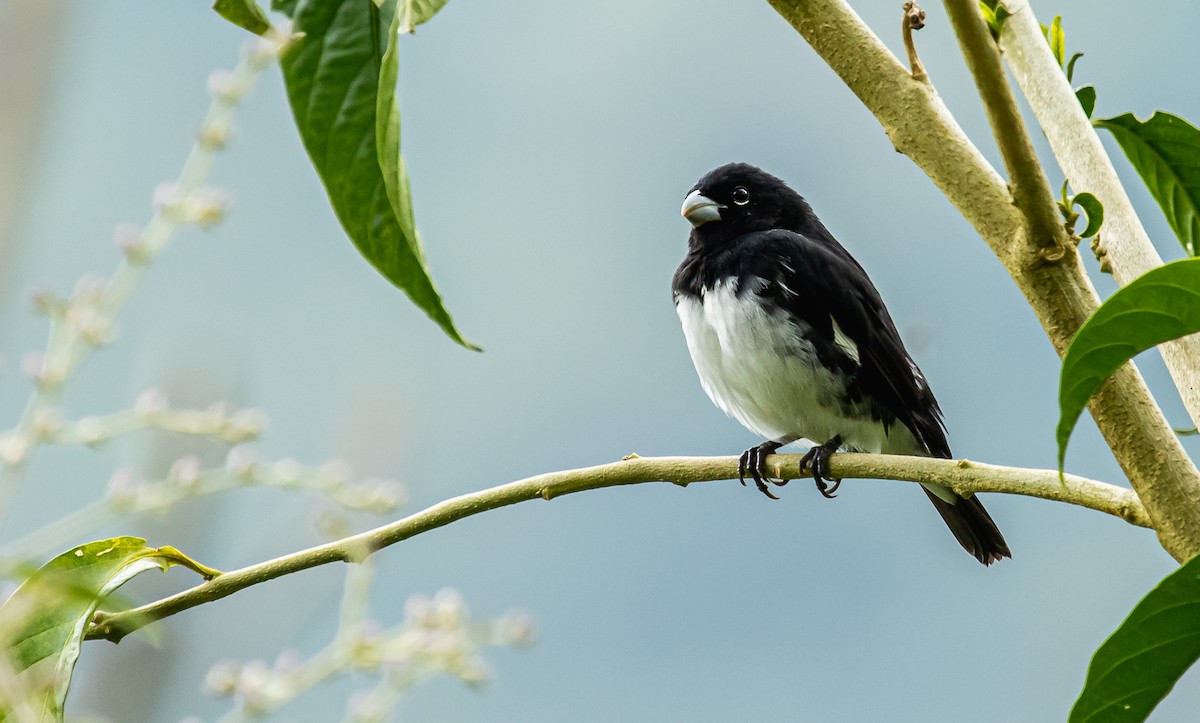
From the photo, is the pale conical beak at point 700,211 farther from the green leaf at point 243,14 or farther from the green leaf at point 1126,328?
the green leaf at point 1126,328

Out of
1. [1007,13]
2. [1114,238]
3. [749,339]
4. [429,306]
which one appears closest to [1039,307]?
[1114,238]

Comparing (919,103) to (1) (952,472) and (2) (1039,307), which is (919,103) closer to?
(2) (1039,307)

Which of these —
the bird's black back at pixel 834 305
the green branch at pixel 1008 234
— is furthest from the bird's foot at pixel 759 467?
the green branch at pixel 1008 234

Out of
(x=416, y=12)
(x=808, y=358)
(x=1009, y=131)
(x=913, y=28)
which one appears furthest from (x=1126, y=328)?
(x=808, y=358)

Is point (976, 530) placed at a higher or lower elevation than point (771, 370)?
lower

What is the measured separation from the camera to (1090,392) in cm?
86

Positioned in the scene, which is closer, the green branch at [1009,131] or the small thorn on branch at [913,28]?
the green branch at [1009,131]

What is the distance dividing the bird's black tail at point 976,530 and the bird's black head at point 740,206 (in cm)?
87

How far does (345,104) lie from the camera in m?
1.18

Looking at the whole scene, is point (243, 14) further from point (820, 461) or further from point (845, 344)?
point (845, 344)

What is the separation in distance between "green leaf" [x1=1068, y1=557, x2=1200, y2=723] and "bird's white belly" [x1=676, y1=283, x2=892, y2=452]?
1.85m

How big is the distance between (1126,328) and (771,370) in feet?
6.51

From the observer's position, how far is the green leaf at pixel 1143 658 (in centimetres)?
95

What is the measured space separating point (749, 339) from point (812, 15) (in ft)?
5.58
